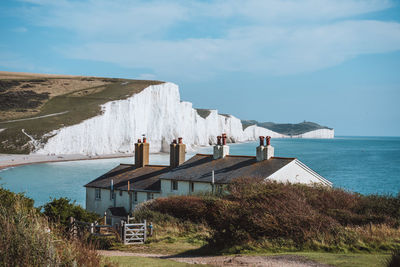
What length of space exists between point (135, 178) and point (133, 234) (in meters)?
14.3

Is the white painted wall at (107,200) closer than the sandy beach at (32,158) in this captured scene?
Yes

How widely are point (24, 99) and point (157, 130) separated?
37720mm

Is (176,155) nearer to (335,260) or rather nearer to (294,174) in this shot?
(294,174)

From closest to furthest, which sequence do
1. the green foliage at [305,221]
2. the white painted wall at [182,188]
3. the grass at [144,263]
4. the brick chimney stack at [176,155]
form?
the grass at [144,263]
the green foliage at [305,221]
the white painted wall at [182,188]
the brick chimney stack at [176,155]

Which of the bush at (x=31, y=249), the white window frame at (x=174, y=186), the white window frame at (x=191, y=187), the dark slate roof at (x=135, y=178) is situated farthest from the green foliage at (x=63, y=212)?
the bush at (x=31, y=249)

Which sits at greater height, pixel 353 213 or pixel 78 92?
pixel 78 92

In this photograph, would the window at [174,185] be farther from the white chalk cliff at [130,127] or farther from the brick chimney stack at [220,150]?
the white chalk cliff at [130,127]

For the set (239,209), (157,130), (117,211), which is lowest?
(117,211)

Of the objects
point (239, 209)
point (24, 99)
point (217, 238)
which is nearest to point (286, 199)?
point (239, 209)

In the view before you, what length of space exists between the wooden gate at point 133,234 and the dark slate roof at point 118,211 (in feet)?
37.5

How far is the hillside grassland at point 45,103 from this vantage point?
307ft

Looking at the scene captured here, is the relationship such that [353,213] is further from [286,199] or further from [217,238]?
[217,238]

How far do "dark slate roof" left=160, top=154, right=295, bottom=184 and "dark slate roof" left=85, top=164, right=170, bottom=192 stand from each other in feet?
4.69

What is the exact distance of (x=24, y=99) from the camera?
124 m
